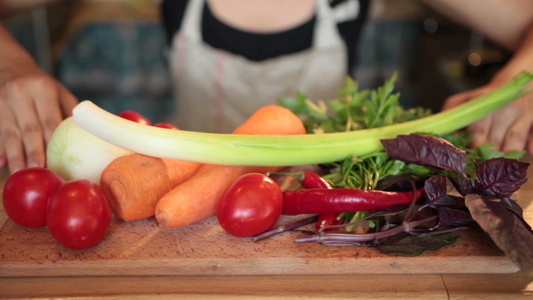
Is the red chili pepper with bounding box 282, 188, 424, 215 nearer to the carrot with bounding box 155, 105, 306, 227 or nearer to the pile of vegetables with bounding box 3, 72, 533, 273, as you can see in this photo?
the pile of vegetables with bounding box 3, 72, 533, 273

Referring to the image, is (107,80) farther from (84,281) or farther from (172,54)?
(84,281)

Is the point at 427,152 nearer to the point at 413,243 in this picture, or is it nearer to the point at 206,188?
the point at 413,243

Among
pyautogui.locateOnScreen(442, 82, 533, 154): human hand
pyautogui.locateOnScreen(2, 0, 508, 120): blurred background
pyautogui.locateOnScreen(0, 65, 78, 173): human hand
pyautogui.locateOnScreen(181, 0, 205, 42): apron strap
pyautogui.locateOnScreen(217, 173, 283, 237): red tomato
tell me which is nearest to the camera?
pyautogui.locateOnScreen(217, 173, 283, 237): red tomato

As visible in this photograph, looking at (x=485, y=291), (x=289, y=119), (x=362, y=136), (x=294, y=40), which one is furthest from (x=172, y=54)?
(x=485, y=291)

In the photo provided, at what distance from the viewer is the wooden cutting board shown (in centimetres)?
87

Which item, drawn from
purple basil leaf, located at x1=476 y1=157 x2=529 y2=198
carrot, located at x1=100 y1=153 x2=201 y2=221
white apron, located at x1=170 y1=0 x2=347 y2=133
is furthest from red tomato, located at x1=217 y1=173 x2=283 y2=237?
white apron, located at x1=170 y1=0 x2=347 y2=133

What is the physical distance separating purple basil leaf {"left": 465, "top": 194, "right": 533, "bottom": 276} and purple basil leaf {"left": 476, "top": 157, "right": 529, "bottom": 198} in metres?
0.04

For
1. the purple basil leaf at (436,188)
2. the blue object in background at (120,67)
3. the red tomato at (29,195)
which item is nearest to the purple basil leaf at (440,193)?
the purple basil leaf at (436,188)

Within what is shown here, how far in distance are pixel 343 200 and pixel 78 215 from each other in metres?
0.44

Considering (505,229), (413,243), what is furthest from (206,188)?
(505,229)

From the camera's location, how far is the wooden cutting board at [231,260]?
0.87 metres

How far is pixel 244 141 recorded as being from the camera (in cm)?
101

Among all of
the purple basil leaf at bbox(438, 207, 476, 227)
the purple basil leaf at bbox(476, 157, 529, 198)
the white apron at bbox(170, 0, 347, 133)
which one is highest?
the purple basil leaf at bbox(476, 157, 529, 198)

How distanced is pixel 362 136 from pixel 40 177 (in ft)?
2.01
